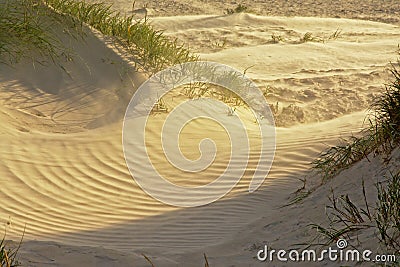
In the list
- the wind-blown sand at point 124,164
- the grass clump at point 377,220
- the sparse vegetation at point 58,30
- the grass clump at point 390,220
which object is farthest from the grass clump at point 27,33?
the grass clump at point 390,220

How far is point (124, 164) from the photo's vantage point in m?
7.31

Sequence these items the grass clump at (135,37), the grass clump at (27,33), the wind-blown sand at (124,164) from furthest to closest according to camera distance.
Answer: the grass clump at (135,37) → the grass clump at (27,33) → the wind-blown sand at (124,164)

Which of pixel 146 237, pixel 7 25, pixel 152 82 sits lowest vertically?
pixel 146 237

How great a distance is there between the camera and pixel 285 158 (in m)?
7.37

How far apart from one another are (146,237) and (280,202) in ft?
4.06

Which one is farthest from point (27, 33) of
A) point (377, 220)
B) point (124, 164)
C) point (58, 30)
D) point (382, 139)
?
point (377, 220)

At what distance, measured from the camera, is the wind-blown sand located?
530 centimetres

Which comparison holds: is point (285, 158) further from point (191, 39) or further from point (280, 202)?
point (191, 39)

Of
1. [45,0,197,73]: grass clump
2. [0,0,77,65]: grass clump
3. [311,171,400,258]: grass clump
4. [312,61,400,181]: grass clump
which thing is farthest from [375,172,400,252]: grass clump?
[0,0,77,65]: grass clump

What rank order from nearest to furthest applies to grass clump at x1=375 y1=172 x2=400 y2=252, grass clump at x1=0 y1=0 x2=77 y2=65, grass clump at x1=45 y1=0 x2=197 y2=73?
grass clump at x1=375 y1=172 x2=400 y2=252 → grass clump at x1=0 y1=0 x2=77 y2=65 → grass clump at x1=45 y1=0 x2=197 y2=73

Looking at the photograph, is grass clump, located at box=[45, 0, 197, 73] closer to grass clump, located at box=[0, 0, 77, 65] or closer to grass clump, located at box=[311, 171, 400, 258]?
grass clump, located at box=[0, 0, 77, 65]

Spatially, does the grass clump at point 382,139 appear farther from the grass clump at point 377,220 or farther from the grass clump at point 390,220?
the grass clump at point 390,220

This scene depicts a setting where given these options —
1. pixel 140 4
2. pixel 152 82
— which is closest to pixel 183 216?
pixel 152 82

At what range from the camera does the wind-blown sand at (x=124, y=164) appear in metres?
5.30
